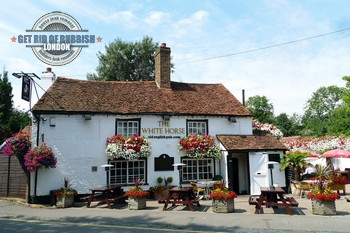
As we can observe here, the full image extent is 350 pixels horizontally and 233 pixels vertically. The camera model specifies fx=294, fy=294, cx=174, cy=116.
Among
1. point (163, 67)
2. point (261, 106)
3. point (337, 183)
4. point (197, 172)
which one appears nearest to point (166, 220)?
point (197, 172)

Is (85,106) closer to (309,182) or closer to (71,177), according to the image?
(71,177)

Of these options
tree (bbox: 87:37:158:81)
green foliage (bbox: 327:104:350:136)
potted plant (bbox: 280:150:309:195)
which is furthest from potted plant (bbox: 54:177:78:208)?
green foliage (bbox: 327:104:350:136)

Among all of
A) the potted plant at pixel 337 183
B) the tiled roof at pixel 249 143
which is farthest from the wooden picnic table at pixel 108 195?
the potted plant at pixel 337 183

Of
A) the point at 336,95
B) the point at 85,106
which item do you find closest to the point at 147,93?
the point at 85,106

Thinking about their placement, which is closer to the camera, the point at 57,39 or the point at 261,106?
the point at 57,39

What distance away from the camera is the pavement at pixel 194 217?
9.16 m

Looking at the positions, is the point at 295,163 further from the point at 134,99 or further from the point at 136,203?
the point at 134,99

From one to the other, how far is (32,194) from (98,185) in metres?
3.19

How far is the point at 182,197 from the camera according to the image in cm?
1305

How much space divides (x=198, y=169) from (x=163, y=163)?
7.31 feet

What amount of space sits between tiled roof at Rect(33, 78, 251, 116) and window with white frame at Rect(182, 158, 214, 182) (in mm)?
2840

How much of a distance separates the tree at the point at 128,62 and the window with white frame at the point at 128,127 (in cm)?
1730

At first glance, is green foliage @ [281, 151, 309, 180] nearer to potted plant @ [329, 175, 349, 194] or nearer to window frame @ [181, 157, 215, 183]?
potted plant @ [329, 175, 349, 194]

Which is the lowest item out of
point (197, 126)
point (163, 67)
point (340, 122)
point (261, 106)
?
point (197, 126)
